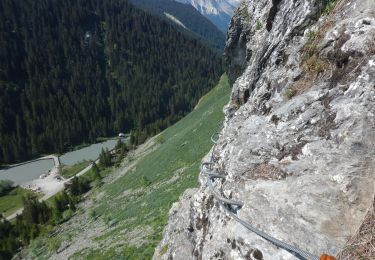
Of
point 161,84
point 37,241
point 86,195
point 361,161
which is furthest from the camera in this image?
point 161,84

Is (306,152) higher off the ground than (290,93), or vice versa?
(290,93)

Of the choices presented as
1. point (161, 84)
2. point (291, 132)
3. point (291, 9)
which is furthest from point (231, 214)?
point (161, 84)

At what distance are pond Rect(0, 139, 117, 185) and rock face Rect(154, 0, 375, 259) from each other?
359 feet

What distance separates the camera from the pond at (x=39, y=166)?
11060 cm

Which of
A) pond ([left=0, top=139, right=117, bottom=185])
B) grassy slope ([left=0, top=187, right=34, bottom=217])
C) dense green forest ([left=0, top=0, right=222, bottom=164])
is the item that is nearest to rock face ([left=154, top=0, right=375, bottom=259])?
grassy slope ([left=0, top=187, right=34, bottom=217])

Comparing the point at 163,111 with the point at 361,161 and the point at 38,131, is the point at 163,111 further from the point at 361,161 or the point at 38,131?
the point at 361,161

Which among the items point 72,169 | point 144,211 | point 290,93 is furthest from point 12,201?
point 290,93

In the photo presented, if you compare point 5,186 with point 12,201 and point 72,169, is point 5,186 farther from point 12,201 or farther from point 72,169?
point 72,169

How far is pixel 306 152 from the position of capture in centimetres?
639

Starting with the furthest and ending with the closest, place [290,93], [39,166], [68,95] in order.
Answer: [68,95] < [39,166] < [290,93]

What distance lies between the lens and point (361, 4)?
7.64 metres

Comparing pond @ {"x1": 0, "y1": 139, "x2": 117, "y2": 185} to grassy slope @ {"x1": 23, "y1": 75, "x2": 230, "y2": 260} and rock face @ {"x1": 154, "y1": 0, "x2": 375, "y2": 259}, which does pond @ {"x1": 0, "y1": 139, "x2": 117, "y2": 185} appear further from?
rock face @ {"x1": 154, "y1": 0, "x2": 375, "y2": 259}

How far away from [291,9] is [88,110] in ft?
547

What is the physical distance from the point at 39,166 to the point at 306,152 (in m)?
129
